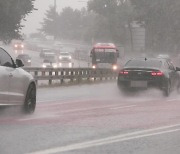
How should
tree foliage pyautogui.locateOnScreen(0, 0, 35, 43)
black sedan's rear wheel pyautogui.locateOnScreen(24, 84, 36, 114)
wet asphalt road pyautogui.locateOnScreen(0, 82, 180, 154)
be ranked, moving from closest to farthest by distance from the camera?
wet asphalt road pyautogui.locateOnScreen(0, 82, 180, 154) < black sedan's rear wheel pyautogui.locateOnScreen(24, 84, 36, 114) < tree foliage pyautogui.locateOnScreen(0, 0, 35, 43)

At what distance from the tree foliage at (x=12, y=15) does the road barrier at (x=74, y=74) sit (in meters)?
12.4

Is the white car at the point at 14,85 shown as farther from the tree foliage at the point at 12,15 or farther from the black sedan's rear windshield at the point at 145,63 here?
the tree foliage at the point at 12,15

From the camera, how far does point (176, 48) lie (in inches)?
3752

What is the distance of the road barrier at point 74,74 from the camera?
28344 millimetres

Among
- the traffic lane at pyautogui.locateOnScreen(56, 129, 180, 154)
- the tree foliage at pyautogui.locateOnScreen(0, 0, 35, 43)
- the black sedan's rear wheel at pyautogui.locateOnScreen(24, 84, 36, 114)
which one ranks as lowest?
the traffic lane at pyautogui.locateOnScreen(56, 129, 180, 154)

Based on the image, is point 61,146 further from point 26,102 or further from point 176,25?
point 176,25

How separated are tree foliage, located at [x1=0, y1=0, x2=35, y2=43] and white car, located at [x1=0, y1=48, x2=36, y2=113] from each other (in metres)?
33.5

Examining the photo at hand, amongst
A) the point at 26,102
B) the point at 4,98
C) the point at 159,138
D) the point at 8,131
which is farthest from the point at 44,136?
the point at 26,102

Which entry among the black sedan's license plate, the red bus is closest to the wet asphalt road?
the black sedan's license plate

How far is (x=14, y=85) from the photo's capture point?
12172 mm

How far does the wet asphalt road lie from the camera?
26.1 ft

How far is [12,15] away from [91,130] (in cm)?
3943

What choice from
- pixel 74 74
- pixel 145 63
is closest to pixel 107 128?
pixel 145 63

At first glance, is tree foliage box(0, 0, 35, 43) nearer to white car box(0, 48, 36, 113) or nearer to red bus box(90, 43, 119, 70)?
red bus box(90, 43, 119, 70)
